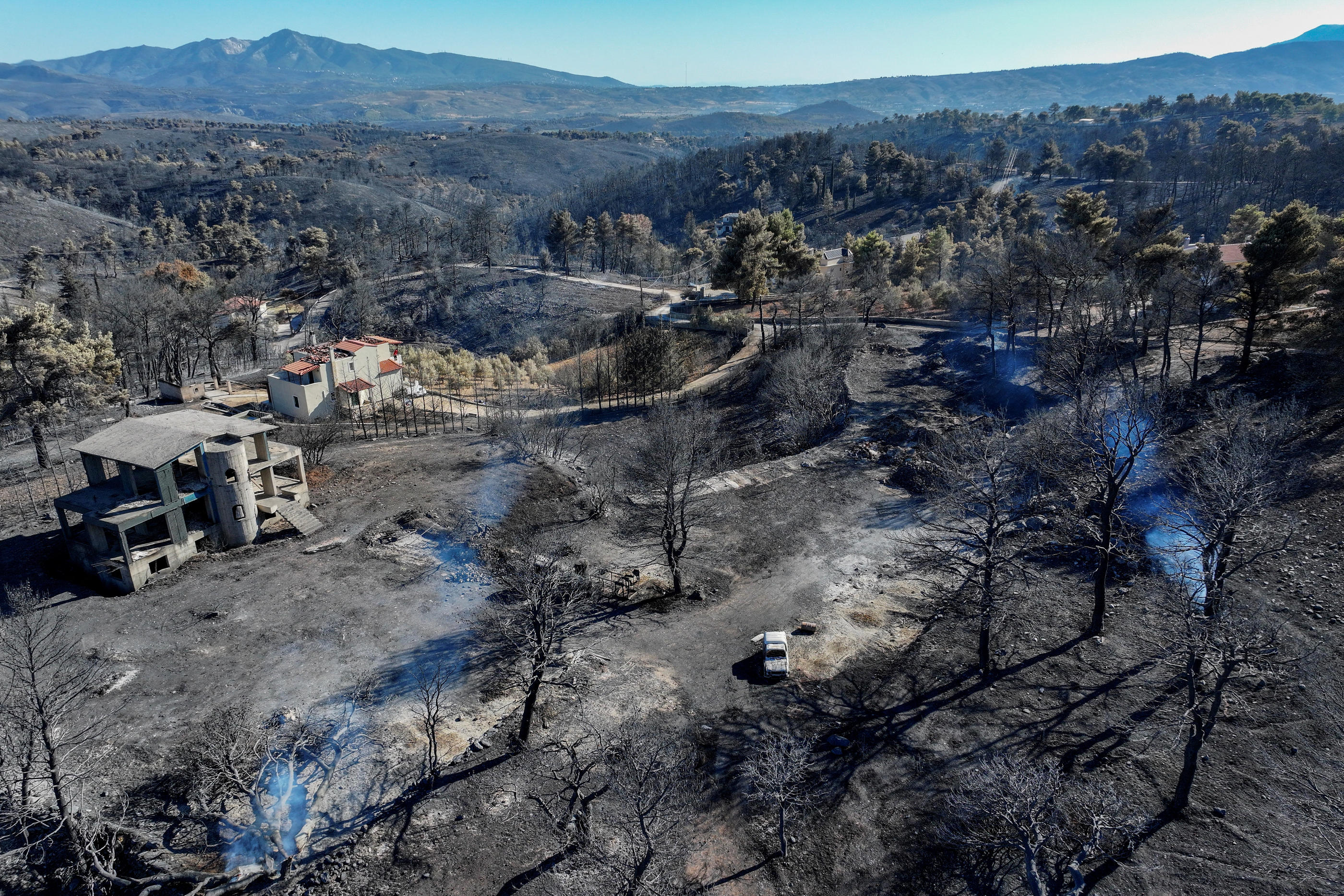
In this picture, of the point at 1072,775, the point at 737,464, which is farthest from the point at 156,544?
the point at 1072,775

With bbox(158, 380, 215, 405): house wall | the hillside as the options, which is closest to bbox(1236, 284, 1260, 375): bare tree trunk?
bbox(158, 380, 215, 405): house wall

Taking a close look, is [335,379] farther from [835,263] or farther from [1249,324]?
[835,263]

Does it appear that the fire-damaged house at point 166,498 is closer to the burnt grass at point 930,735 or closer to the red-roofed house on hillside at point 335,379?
the burnt grass at point 930,735

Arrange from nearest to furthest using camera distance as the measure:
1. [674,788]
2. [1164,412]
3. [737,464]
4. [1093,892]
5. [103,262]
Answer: [1093,892]
[674,788]
[1164,412]
[737,464]
[103,262]

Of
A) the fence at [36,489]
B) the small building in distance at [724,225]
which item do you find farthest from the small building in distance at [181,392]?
the small building in distance at [724,225]

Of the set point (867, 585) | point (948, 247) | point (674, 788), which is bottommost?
point (867, 585)

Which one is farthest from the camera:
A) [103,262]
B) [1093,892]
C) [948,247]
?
[103,262]

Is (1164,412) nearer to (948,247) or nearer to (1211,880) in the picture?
(1211,880)
